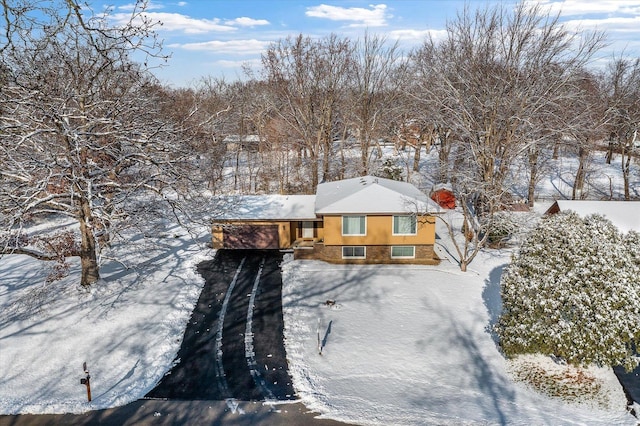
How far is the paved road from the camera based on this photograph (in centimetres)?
1172

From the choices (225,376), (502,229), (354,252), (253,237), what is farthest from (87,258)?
(502,229)

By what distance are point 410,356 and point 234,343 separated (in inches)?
245

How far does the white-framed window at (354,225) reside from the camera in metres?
23.3

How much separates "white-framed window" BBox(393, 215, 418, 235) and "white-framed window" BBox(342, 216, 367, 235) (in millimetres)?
1667

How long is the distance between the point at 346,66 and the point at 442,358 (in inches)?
1266

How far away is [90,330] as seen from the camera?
16.0 metres

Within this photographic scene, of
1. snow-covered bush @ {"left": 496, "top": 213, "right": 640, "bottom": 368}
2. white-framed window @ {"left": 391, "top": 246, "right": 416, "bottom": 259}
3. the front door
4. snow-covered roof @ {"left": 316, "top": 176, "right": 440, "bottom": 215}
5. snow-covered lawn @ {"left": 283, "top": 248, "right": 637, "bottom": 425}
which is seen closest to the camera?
snow-covered lawn @ {"left": 283, "top": 248, "right": 637, "bottom": 425}

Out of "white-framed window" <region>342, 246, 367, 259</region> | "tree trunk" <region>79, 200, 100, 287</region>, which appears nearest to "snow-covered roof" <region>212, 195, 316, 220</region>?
"white-framed window" <region>342, 246, 367, 259</region>

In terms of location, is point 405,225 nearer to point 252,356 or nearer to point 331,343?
point 331,343

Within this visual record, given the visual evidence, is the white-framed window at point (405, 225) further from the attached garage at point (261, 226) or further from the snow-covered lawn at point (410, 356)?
the attached garage at point (261, 226)

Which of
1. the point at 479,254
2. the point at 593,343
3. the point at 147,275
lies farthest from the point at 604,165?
the point at 147,275

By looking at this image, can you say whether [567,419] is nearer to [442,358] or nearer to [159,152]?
[442,358]

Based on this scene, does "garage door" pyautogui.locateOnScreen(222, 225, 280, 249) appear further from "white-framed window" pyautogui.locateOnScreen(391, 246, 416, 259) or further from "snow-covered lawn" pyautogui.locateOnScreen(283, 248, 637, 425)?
"white-framed window" pyautogui.locateOnScreen(391, 246, 416, 259)

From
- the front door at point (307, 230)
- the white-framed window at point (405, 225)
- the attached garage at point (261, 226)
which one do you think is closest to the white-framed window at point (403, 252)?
the white-framed window at point (405, 225)
